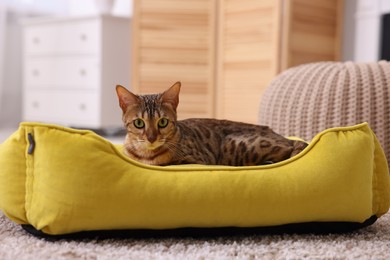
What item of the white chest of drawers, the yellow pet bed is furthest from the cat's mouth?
the white chest of drawers


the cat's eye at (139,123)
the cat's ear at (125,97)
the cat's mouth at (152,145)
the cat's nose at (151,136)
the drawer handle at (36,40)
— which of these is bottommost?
the cat's mouth at (152,145)

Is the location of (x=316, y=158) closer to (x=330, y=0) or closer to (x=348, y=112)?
(x=348, y=112)

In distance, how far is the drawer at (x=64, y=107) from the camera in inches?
143

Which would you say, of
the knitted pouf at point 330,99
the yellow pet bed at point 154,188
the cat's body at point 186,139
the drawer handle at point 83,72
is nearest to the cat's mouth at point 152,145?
the cat's body at point 186,139

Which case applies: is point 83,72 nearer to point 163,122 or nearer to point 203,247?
point 163,122

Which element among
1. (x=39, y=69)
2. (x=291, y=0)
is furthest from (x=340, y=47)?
(x=39, y=69)

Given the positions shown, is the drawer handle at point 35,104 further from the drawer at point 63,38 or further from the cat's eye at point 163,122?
the cat's eye at point 163,122

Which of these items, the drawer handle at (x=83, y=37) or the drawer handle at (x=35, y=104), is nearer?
the drawer handle at (x=83, y=37)

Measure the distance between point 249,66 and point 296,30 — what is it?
0.33 m

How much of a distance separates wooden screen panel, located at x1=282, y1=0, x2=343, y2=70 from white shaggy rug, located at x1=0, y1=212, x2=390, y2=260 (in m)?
1.93

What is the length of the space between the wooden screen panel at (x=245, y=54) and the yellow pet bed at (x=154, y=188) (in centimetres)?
185

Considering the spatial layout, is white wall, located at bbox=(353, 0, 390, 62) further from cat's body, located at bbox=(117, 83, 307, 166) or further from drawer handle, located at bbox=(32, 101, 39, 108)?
drawer handle, located at bbox=(32, 101, 39, 108)

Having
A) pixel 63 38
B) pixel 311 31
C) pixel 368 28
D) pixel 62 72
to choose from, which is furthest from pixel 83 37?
pixel 368 28

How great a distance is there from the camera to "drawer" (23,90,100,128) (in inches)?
143
